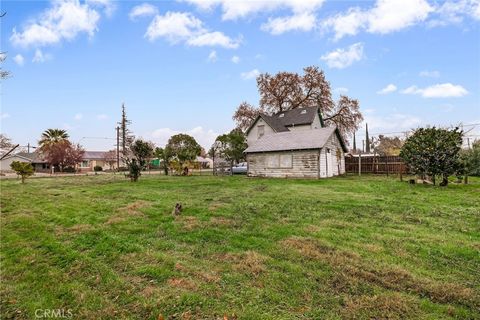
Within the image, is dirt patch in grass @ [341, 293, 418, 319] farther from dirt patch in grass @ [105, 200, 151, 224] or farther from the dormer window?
the dormer window

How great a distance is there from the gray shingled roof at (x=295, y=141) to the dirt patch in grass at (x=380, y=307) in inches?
707

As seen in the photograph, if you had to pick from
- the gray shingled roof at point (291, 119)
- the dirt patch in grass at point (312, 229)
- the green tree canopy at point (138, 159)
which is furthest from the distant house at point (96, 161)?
the dirt patch in grass at point (312, 229)

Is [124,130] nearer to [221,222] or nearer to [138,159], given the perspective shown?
[138,159]

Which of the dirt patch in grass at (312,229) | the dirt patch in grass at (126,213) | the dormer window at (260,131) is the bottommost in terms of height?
the dirt patch in grass at (312,229)

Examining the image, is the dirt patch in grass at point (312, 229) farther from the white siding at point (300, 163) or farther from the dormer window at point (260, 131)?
the dormer window at point (260, 131)

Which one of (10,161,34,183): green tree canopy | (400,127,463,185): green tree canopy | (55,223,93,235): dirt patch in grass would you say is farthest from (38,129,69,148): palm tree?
(400,127,463,185): green tree canopy

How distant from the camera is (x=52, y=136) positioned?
165ft

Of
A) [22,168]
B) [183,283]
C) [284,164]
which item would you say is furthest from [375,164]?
[22,168]

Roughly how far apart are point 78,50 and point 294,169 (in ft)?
56.3

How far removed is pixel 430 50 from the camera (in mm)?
17734

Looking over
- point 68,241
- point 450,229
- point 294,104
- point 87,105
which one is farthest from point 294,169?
point 294,104

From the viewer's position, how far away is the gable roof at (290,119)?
3403cm

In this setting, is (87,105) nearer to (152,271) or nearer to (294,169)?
Answer: (294,169)

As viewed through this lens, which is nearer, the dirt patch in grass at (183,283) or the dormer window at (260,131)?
the dirt patch in grass at (183,283)
